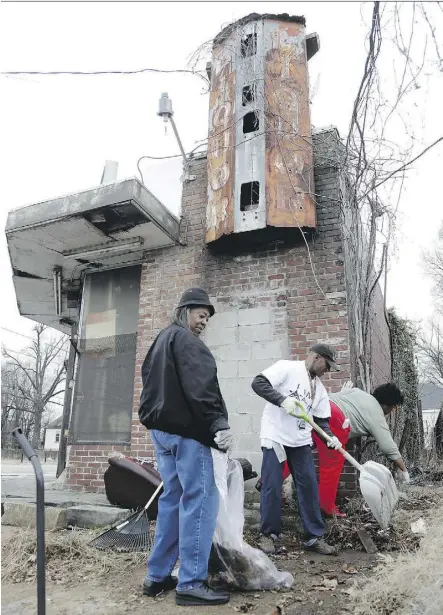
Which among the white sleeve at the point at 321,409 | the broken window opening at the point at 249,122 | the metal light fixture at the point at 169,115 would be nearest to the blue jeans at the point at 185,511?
the white sleeve at the point at 321,409

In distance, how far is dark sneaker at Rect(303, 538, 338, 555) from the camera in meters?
3.40

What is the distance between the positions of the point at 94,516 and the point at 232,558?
73.1 inches

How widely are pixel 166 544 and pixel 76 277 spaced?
217 inches

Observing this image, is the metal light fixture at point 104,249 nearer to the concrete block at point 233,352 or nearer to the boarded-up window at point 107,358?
the boarded-up window at point 107,358

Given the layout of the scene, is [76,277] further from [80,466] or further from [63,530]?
[63,530]

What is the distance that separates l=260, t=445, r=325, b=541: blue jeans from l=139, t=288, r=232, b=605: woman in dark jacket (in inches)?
41.4

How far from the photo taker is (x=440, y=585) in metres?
1.94

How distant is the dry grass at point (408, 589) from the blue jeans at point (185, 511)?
0.80 metres

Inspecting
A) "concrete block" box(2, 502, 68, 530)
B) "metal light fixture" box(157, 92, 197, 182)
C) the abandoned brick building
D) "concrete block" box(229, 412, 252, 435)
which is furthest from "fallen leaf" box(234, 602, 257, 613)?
"metal light fixture" box(157, 92, 197, 182)

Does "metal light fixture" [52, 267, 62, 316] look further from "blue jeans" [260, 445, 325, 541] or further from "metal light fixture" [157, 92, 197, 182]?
"blue jeans" [260, 445, 325, 541]

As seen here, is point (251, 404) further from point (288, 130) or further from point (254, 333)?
point (288, 130)

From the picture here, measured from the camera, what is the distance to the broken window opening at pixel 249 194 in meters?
5.57

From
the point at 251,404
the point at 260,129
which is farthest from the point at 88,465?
the point at 260,129

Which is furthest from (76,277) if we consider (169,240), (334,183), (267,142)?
(334,183)
